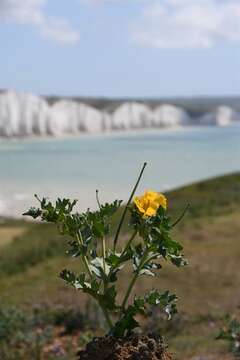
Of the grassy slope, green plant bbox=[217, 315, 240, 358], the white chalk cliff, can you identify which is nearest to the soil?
green plant bbox=[217, 315, 240, 358]

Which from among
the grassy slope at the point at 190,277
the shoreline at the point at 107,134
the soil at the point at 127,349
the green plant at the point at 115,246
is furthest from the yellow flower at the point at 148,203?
the shoreline at the point at 107,134

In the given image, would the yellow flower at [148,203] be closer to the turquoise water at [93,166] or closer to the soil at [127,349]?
the soil at [127,349]

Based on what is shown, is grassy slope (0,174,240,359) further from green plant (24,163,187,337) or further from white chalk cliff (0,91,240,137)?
white chalk cliff (0,91,240,137)

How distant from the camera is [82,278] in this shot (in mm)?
2904

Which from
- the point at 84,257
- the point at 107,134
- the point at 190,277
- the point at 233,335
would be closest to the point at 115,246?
the point at 84,257

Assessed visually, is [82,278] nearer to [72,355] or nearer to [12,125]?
[72,355]

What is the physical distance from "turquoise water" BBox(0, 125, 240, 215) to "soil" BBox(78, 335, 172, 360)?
107ft

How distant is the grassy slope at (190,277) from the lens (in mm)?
9352

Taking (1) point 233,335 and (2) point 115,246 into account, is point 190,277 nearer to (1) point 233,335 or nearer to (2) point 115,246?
(1) point 233,335

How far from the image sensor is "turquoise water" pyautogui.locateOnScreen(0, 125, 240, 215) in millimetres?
46250

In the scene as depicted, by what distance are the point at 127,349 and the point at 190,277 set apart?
36.1 feet

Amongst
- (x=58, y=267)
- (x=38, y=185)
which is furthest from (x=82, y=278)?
(x=38, y=185)

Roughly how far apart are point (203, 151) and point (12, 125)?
98.6 ft

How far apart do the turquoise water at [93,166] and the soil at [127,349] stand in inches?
1281
